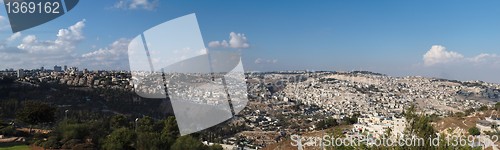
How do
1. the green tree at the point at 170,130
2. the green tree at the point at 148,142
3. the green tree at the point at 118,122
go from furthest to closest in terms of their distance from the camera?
the green tree at the point at 118,122, the green tree at the point at 170,130, the green tree at the point at 148,142

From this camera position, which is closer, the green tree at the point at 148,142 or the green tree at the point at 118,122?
the green tree at the point at 148,142

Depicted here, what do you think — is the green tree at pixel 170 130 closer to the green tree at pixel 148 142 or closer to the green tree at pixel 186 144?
the green tree at pixel 148 142

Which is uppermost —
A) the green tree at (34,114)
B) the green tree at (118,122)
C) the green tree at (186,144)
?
the green tree at (34,114)

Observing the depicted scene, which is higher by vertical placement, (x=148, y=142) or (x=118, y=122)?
(x=148, y=142)

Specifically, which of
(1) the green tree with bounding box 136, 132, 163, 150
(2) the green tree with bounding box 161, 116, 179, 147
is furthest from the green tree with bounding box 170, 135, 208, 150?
(2) the green tree with bounding box 161, 116, 179, 147

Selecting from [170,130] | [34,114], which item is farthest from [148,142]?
[34,114]

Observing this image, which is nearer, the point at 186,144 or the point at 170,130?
the point at 186,144

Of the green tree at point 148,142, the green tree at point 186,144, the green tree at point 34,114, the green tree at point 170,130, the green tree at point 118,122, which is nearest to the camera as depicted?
the green tree at point 186,144

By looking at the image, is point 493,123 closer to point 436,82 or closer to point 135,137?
point 135,137

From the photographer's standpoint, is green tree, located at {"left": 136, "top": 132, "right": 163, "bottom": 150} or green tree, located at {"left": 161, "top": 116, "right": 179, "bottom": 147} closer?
green tree, located at {"left": 136, "top": 132, "right": 163, "bottom": 150}

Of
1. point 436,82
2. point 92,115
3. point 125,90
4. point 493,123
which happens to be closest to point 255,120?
point 125,90

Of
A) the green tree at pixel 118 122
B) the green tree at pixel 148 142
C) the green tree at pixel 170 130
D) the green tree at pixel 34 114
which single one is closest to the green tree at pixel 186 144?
the green tree at pixel 148 142

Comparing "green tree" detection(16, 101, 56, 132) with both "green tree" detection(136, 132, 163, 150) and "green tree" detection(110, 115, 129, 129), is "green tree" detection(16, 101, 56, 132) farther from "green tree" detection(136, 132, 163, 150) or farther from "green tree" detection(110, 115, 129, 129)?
"green tree" detection(136, 132, 163, 150)

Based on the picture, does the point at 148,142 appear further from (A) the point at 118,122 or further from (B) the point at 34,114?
(B) the point at 34,114
